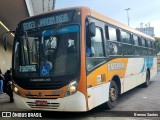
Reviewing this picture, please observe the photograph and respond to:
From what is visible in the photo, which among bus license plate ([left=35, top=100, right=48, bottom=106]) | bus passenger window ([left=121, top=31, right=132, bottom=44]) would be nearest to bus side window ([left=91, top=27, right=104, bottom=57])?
bus license plate ([left=35, top=100, right=48, bottom=106])

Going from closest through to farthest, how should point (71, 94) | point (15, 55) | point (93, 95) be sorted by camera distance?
point (71, 94)
point (93, 95)
point (15, 55)

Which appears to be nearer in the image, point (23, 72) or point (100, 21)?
point (23, 72)

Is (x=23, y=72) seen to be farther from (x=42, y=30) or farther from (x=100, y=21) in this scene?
Result: (x=100, y=21)

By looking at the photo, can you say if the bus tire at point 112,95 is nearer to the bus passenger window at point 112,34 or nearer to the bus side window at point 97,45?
the bus side window at point 97,45

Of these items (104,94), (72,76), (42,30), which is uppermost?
(42,30)

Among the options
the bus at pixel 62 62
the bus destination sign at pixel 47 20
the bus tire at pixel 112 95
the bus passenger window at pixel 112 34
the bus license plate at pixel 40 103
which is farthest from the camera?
the bus passenger window at pixel 112 34

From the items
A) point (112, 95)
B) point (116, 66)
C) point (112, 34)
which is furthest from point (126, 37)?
point (112, 95)

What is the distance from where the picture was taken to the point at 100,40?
8547mm

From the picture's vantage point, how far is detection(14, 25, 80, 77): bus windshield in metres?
7.31

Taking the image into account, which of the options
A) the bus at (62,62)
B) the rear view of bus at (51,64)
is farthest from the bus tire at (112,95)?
the rear view of bus at (51,64)

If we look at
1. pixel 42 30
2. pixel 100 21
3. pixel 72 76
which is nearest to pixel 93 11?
pixel 100 21

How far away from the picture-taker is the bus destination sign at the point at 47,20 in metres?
7.69

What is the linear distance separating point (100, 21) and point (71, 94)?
8.91 feet

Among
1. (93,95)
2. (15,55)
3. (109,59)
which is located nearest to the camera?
(93,95)
